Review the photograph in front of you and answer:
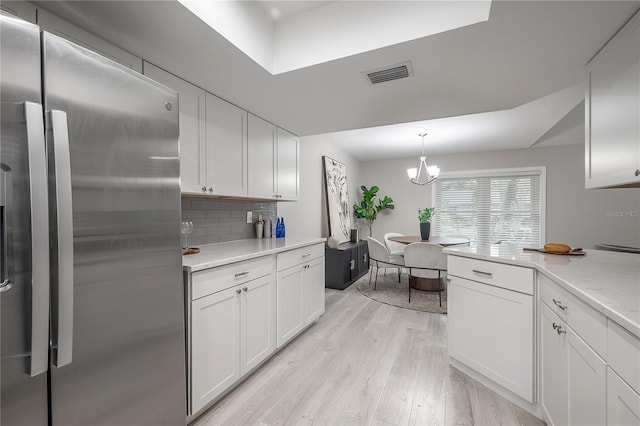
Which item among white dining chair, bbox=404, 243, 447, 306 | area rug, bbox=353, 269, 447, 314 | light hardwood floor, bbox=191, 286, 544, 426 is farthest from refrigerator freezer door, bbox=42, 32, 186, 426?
white dining chair, bbox=404, 243, 447, 306

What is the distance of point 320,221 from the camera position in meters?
4.72

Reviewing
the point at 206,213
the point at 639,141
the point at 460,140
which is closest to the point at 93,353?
the point at 206,213

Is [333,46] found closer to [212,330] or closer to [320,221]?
[212,330]

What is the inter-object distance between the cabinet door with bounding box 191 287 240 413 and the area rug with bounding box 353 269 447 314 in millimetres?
2447

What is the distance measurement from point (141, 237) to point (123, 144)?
392 mm

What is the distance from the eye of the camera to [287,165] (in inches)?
123

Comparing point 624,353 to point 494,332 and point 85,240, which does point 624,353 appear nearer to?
point 494,332

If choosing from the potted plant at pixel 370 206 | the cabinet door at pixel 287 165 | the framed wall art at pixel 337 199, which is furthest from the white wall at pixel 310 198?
the potted plant at pixel 370 206

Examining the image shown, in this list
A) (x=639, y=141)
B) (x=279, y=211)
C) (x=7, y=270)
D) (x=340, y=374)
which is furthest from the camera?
(x=279, y=211)

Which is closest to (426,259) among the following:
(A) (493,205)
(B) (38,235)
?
(A) (493,205)

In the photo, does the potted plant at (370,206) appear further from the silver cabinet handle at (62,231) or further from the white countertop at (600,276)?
the silver cabinet handle at (62,231)

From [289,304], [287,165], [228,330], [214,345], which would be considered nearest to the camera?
[214,345]

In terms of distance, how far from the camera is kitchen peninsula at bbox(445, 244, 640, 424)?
2.90ft

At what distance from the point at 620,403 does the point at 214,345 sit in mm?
Answer: 1807
